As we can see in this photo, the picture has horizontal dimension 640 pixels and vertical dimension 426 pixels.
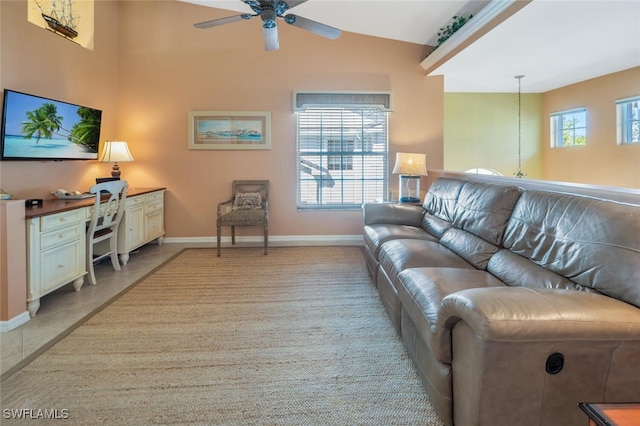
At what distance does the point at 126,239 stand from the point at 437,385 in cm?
373

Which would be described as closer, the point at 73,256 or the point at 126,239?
the point at 73,256

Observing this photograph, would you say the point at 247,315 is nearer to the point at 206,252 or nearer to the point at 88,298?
the point at 88,298

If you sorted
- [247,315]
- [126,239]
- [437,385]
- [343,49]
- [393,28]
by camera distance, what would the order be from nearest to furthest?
[437,385] < [247,315] < [126,239] < [393,28] < [343,49]

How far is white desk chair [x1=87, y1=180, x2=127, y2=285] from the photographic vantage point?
10.4 ft

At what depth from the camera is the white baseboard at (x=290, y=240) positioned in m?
5.08

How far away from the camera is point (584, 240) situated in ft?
5.27

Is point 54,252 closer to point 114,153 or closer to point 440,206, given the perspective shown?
point 114,153

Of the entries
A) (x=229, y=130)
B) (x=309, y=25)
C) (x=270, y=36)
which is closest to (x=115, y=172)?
(x=229, y=130)

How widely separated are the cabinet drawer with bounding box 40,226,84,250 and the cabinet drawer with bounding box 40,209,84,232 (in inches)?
1.7

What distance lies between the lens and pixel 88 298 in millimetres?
2986

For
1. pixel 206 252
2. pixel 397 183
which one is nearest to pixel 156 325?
pixel 206 252

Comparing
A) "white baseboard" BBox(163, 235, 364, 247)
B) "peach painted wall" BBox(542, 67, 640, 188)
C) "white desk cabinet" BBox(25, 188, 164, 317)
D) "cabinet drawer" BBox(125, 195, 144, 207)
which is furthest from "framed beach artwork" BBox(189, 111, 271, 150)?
"peach painted wall" BBox(542, 67, 640, 188)

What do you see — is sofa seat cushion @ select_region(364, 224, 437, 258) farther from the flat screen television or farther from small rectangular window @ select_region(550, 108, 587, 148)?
small rectangular window @ select_region(550, 108, 587, 148)

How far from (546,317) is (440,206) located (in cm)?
235
